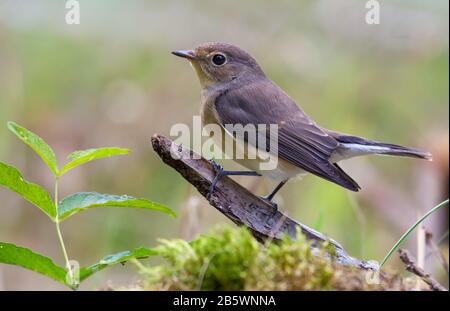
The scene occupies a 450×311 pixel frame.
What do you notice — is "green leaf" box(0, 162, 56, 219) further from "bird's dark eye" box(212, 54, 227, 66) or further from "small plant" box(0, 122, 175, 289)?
"bird's dark eye" box(212, 54, 227, 66)

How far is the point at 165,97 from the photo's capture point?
24.2 ft

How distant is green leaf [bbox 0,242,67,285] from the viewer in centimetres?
257

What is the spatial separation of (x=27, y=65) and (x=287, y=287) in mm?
5754

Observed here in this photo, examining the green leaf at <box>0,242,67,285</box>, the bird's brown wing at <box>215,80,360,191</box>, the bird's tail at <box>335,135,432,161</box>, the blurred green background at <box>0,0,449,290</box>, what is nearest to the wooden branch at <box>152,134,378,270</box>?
the green leaf at <box>0,242,67,285</box>

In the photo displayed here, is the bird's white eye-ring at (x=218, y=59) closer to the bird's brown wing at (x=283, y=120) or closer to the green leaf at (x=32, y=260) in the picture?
the bird's brown wing at (x=283, y=120)

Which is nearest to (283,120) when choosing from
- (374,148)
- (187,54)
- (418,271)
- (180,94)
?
(374,148)

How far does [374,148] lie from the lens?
4.54m

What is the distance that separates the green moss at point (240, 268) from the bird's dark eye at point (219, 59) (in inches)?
122

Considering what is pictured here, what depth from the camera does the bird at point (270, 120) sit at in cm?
448

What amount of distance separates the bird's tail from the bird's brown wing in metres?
0.08

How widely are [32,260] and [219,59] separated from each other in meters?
2.89

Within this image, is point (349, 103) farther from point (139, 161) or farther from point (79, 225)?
point (79, 225)

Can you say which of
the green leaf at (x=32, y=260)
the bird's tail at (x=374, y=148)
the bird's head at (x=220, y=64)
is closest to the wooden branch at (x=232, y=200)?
the green leaf at (x=32, y=260)
